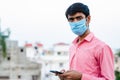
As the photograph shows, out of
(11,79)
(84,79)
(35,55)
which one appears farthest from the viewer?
(35,55)

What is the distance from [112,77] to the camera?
3.54m

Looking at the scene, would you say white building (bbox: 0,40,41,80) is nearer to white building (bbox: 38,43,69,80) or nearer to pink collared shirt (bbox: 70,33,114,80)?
white building (bbox: 38,43,69,80)

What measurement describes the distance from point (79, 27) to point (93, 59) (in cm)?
22

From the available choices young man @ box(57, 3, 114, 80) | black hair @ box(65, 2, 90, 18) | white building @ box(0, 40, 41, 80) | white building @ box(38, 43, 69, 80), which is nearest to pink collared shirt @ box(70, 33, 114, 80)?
young man @ box(57, 3, 114, 80)

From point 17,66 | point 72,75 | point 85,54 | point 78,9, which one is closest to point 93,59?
point 85,54

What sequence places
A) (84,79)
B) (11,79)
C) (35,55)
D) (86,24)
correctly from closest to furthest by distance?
(84,79)
(86,24)
(11,79)
(35,55)

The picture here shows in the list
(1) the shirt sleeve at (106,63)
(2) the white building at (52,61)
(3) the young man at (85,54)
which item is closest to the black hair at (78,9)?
(3) the young man at (85,54)

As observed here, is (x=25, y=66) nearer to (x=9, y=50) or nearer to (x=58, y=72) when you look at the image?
(x=9, y=50)

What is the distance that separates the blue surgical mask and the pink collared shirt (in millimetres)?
53

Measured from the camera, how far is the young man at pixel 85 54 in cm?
352

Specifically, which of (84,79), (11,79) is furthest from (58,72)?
(11,79)

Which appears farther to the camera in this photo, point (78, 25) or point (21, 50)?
point (21, 50)

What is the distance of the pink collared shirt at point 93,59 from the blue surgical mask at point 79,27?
0.05 metres

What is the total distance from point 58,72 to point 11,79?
3699 cm
